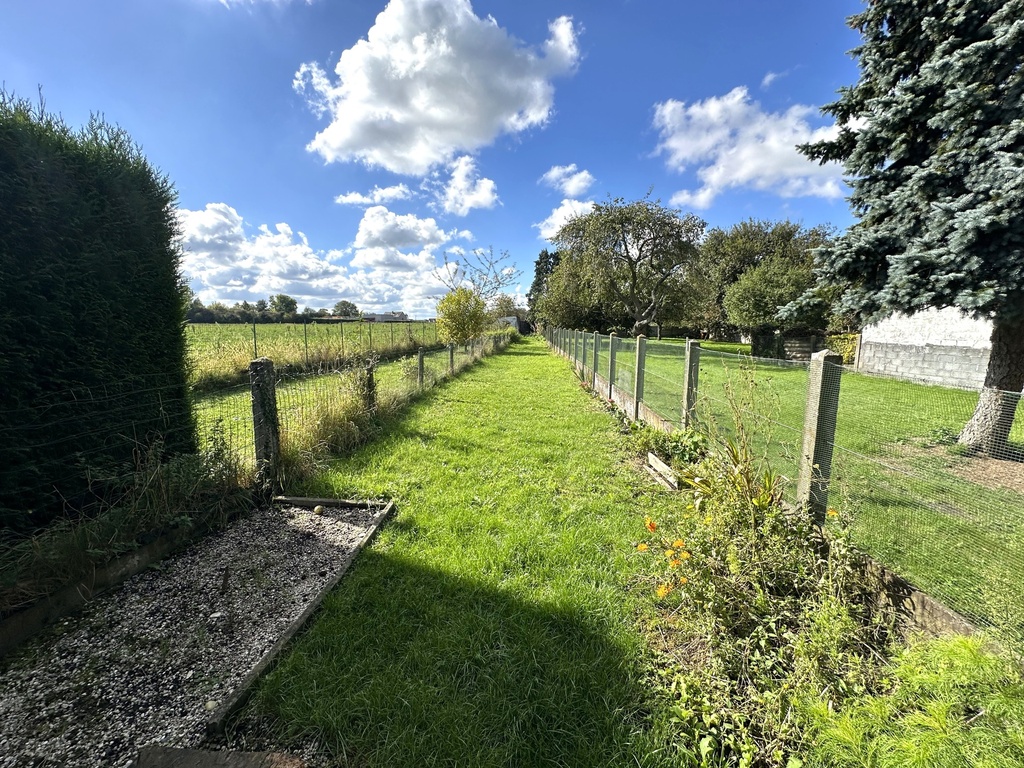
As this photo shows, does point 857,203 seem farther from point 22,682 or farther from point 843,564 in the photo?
point 22,682

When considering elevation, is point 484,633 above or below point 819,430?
below

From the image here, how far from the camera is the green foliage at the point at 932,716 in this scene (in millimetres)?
1153

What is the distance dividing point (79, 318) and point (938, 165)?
336 inches

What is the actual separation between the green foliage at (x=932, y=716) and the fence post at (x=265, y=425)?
4.07 m

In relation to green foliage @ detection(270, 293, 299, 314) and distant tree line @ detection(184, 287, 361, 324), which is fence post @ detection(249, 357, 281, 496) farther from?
green foliage @ detection(270, 293, 299, 314)

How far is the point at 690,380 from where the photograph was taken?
4.40 meters

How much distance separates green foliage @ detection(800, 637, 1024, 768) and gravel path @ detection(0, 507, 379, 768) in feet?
7.83

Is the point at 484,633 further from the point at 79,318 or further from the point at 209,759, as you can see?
the point at 79,318

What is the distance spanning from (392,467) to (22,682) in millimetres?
2872

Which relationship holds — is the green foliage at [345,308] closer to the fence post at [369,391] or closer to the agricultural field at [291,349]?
the agricultural field at [291,349]

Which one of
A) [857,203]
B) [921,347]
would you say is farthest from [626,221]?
[857,203]

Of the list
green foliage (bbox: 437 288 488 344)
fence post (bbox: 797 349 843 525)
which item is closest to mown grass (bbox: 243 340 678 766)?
fence post (bbox: 797 349 843 525)

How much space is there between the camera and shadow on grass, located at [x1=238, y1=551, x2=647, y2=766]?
1.57 m

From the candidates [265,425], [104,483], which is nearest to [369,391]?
[265,425]
